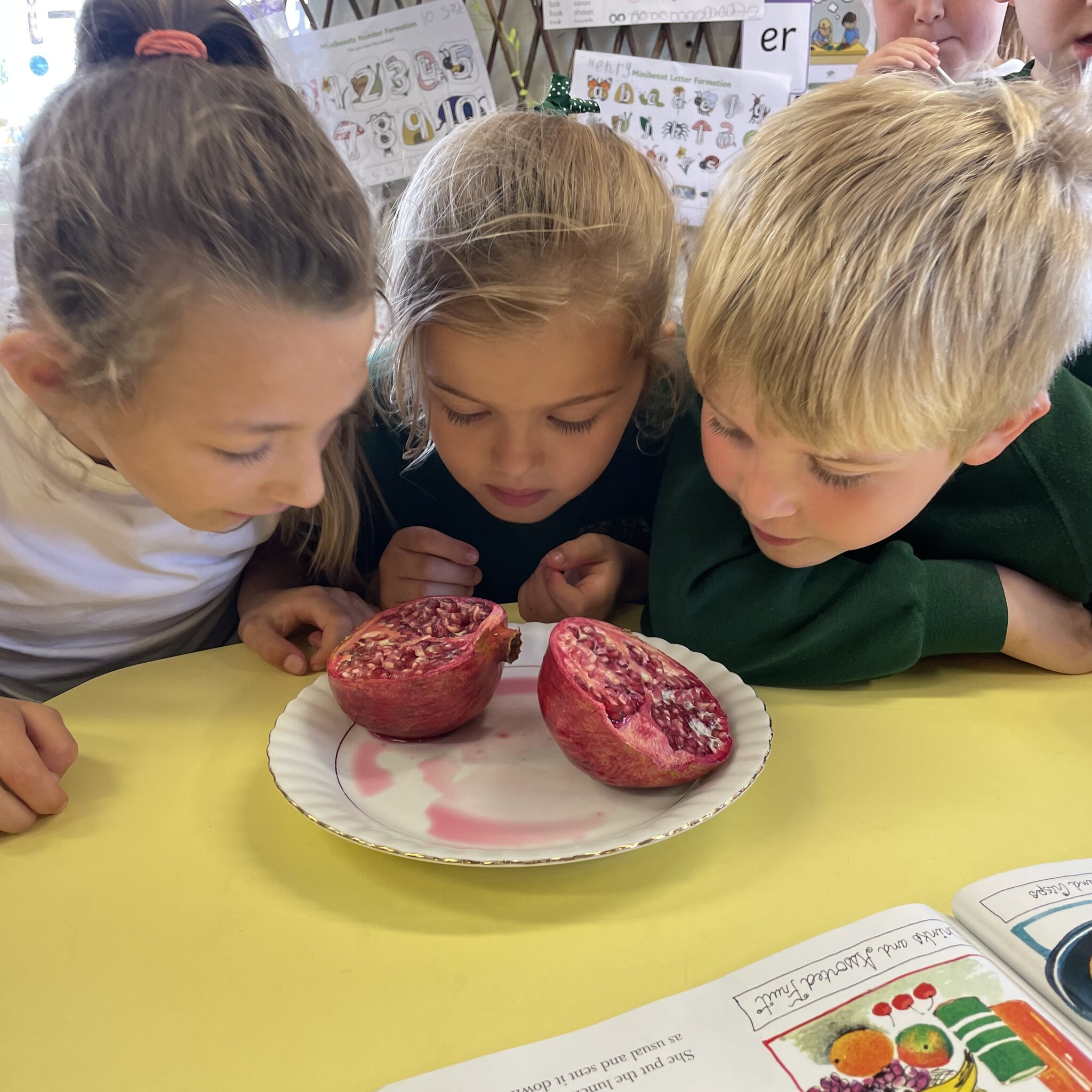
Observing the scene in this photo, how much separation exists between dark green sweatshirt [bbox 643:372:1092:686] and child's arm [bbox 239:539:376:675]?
252 mm

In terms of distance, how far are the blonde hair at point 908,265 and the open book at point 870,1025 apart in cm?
27

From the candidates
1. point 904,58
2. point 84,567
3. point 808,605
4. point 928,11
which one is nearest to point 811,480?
point 808,605

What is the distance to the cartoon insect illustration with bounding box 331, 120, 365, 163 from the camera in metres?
1.91

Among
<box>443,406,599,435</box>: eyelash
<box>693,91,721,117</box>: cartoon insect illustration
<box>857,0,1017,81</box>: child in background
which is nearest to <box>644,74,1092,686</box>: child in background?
<box>443,406,599,435</box>: eyelash

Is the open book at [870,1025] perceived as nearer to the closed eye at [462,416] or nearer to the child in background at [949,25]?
the closed eye at [462,416]

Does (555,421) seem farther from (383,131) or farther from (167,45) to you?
(383,131)

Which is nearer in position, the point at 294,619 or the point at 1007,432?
the point at 1007,432

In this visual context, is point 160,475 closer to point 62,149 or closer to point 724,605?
point 62,149

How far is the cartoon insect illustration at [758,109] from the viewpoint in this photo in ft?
6.35

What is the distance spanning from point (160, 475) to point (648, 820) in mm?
382

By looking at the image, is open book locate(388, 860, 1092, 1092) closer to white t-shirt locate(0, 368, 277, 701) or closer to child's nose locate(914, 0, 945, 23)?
white t-shirt locate(0, 368, 277, 701)

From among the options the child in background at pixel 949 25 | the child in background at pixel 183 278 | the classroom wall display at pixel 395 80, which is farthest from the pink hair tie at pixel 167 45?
the classroom wall display at pixel 395 80

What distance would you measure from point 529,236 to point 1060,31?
0.66m

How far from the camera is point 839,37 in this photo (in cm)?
192
